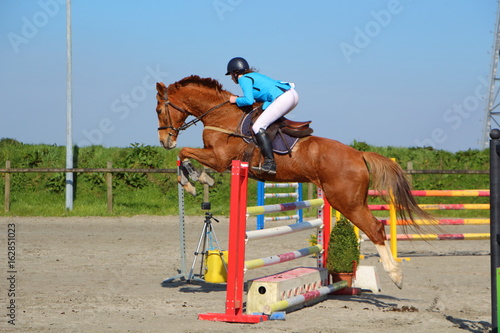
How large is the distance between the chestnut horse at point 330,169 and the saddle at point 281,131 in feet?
0.18

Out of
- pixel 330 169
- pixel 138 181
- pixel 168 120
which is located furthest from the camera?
pixel 138 181

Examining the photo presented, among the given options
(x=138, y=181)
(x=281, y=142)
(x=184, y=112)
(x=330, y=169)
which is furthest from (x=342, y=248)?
(x=138, y=181)

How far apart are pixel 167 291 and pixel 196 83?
6.91ft

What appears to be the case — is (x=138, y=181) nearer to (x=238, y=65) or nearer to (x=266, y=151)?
(x=238, y=65)

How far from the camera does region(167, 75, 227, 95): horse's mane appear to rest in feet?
20.8

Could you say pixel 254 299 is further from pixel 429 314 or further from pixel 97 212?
pixel 97 212

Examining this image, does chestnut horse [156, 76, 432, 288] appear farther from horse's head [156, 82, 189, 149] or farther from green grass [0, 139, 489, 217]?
green grass [0, 139, 489, 217]

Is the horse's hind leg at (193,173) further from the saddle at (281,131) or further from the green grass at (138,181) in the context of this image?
the green grass at (138,181)

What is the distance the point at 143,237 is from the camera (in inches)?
454

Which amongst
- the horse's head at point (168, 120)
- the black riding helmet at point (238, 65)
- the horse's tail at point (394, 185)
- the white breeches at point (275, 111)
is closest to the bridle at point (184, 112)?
the horse's head at point (168, 120)

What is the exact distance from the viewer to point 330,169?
5801 millimetres

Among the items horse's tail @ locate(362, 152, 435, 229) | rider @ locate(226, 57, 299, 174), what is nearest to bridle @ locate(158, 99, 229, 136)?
rider @ locate(226, 57, 299, 174)

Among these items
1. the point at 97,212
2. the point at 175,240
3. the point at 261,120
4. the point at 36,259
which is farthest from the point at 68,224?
the point at 261,120

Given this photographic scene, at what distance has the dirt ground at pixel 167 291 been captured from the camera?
4.98 metres
